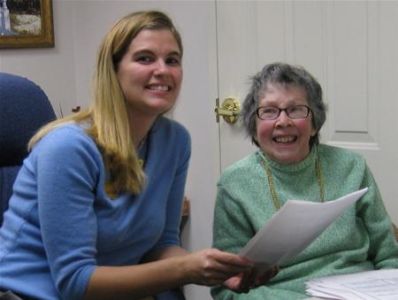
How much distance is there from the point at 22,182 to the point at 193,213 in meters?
1.40

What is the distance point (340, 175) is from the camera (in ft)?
4.92

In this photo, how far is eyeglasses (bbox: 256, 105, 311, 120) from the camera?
4.82 ft

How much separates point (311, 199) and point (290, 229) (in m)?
0.44

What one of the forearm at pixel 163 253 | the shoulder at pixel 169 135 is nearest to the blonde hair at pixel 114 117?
the shoulder at pixel 169 135

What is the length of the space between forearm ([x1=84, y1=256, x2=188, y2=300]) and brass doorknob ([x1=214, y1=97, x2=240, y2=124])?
116 centimetres

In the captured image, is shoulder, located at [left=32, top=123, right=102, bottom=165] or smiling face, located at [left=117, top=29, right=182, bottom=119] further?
smiling face, located at [left=117, top=29, right=182, bottom=119]

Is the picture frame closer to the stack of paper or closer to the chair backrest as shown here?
the chair backrest

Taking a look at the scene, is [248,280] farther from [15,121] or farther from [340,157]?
[15,121]

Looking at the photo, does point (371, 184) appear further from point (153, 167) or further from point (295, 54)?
point (295, 54)

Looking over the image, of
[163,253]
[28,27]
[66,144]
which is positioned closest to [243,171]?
[163,253]

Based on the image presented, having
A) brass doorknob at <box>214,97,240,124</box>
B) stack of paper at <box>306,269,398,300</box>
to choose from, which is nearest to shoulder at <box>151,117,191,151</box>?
stack of paper at <box>306,269,398,300</box>

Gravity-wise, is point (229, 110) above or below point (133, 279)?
above

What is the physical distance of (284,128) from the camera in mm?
1458

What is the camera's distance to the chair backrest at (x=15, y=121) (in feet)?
4.56
